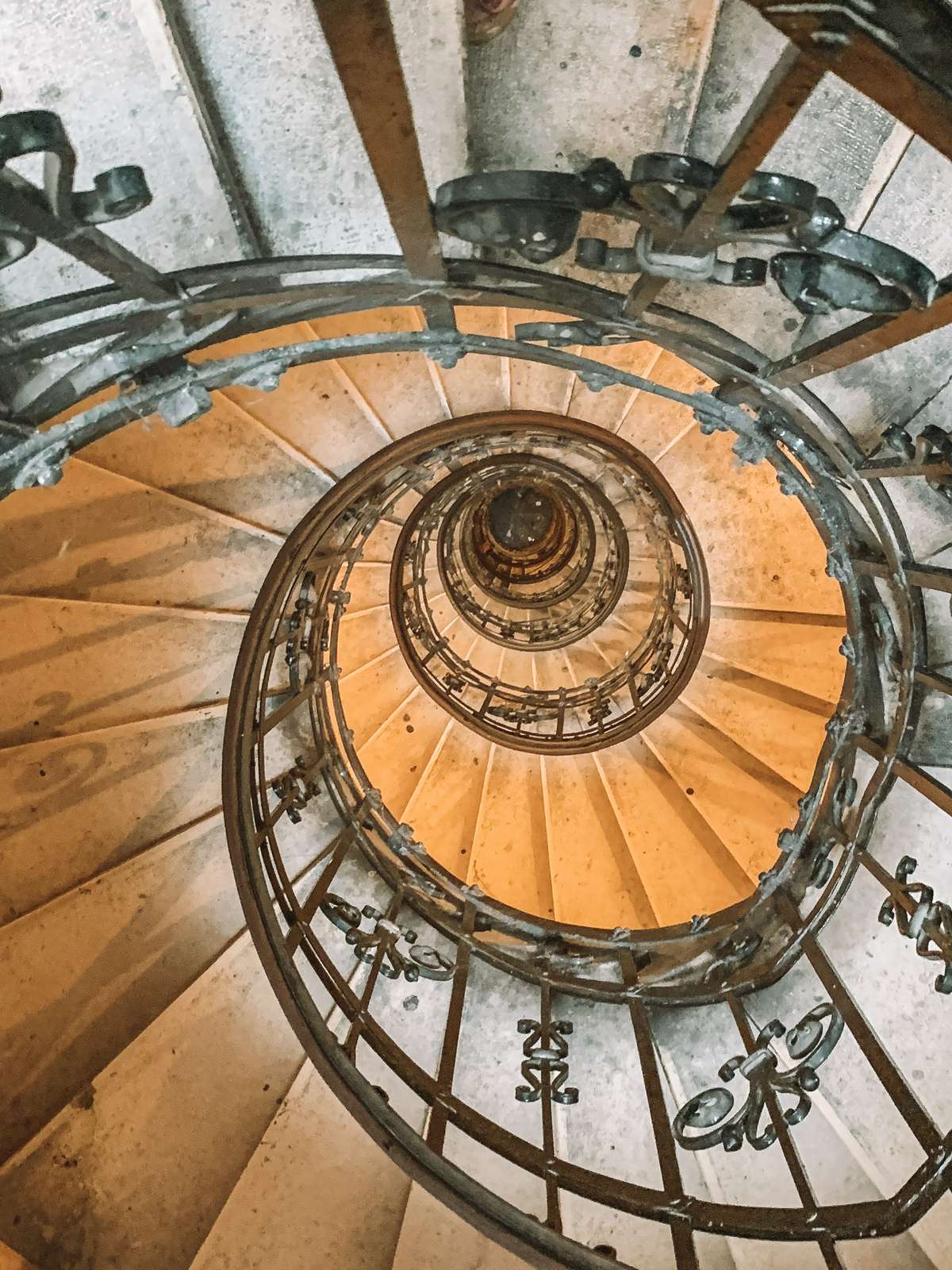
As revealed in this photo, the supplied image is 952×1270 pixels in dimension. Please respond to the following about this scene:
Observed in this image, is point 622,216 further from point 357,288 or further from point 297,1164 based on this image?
point 297,1164

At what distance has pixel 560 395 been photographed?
4.92 m

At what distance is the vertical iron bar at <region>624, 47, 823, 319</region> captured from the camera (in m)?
1.15

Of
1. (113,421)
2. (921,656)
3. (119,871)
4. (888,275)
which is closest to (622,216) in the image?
(888,275)

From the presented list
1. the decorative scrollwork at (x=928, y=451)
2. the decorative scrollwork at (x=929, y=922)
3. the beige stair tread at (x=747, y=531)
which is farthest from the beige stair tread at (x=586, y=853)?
the decorative scrollwork at (x=928, y=451)

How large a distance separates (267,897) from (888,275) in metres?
2.97

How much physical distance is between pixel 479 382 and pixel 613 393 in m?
0.93

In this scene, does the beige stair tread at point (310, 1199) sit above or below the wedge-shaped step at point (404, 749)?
below

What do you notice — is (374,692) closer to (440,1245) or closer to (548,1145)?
(440,1245)

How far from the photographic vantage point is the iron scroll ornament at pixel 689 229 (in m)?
1.40

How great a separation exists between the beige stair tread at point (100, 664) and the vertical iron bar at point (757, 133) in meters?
2.92

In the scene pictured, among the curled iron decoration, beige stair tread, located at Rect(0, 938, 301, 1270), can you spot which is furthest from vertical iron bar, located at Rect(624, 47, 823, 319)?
beige stair tread, located at Rect(0, 938, 301, 1270)

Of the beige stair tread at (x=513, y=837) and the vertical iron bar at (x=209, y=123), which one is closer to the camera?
the vertical iron bar at (x=209, y=123)

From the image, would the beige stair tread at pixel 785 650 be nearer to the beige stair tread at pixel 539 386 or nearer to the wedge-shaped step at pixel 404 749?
the beige stair tread at pixel 539 386

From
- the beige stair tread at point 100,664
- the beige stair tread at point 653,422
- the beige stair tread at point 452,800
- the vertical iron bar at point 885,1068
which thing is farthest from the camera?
the beige stair tread at point 452,800
